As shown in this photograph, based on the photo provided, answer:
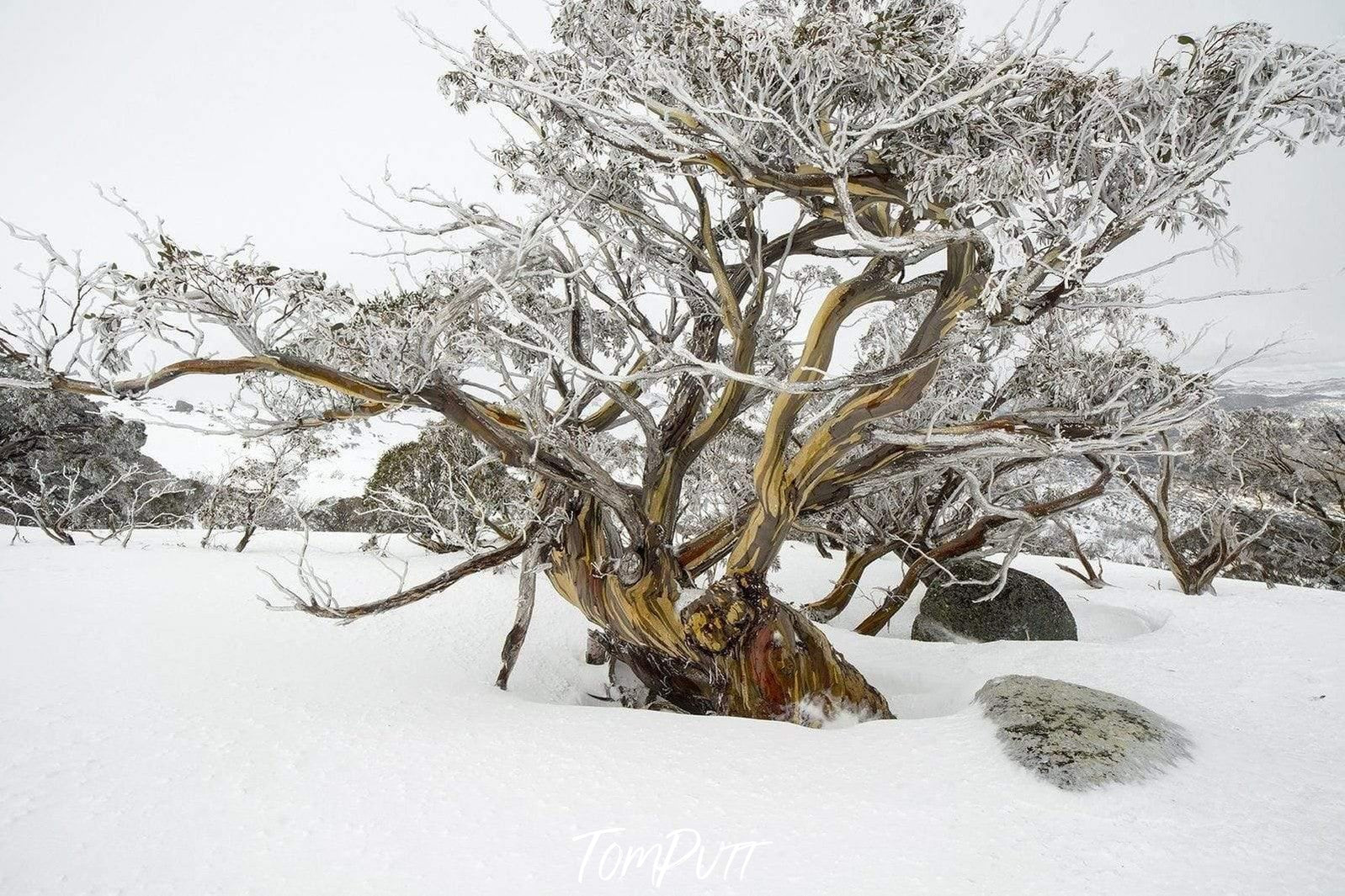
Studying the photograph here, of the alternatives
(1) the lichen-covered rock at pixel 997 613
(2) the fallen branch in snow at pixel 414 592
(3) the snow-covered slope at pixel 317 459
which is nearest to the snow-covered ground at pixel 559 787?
(2) the fallen branch in snow at pixel 414 592

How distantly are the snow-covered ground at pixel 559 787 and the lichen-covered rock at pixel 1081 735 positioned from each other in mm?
99

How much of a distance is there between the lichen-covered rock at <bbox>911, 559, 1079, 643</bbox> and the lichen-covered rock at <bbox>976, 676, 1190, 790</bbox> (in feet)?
14.3

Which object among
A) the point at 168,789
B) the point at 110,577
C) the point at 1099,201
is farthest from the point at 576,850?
the point at 110,577

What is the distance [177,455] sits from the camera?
21.0 m

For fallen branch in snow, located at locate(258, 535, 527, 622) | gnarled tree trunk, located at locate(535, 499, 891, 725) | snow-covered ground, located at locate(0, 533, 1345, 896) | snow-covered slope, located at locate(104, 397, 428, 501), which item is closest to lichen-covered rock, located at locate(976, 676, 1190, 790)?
snow-covered ground, located at locate(0, 533, 1345, 896)

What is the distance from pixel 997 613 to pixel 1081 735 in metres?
5.45

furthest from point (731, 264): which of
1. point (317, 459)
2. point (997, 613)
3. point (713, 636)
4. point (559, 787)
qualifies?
point (317, 459)

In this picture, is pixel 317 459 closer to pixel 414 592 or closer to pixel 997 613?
pixel 414 592

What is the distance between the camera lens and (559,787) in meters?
3.04

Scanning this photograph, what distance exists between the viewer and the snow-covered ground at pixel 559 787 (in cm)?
243

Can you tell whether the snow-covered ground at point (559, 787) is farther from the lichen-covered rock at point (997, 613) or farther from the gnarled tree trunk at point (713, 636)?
the lichen-covered rock at point (997, 613)

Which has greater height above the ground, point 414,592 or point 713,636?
point 414,592

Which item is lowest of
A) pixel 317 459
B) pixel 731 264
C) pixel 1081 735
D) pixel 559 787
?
pixel 559 787

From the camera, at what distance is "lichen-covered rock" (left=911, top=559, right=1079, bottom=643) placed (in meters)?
8.22
